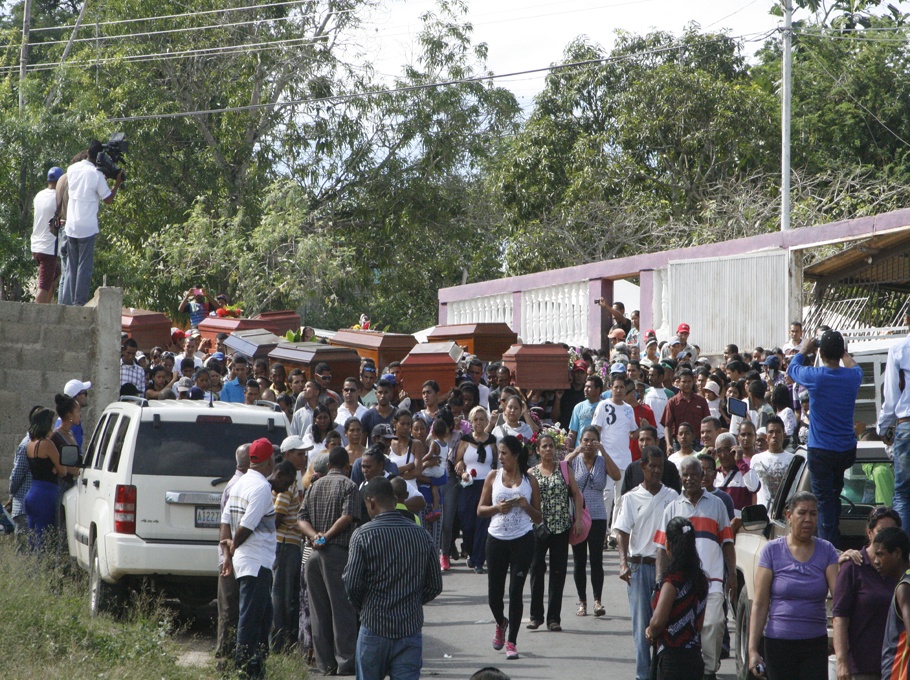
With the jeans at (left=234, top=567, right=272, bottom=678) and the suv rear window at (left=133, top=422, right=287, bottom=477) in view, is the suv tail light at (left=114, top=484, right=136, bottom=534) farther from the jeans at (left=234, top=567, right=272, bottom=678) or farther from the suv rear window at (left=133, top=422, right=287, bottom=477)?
the jeans at (left=234, top=567, right=272, bottom=678)

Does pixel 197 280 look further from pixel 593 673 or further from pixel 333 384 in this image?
pixel 593 673

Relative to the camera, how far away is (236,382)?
1550cm

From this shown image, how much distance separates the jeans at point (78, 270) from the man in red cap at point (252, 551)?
7400 millimetres

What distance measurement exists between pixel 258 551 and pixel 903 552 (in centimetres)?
407

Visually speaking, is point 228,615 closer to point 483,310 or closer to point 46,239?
point 46,239

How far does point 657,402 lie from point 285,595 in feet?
23.1

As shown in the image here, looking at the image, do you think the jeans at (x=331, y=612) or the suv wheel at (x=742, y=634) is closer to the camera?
the suv wheel at (x=742, y=634)

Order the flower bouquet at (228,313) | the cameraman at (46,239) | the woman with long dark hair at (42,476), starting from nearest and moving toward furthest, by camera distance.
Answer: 1. the woman with long dark hair at (42,476)
2. the cameraman at (46,239)
3. the flower bouquet at (228,313)

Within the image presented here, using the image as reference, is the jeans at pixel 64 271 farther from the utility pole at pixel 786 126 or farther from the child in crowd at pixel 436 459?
the utility pole at pixel 786 126

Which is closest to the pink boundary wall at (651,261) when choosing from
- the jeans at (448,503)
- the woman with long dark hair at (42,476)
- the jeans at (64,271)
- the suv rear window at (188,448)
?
the jeans at (448,503)

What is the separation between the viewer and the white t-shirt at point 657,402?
50.3 ft

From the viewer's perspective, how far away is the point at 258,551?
339 inches

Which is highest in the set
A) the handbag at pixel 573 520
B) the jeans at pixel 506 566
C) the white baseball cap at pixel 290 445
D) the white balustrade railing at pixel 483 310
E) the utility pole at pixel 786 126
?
the utility pole at pixel 786 126

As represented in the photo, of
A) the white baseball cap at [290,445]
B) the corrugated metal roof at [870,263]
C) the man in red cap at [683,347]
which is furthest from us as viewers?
the corrugated metal roof at [870,263]
